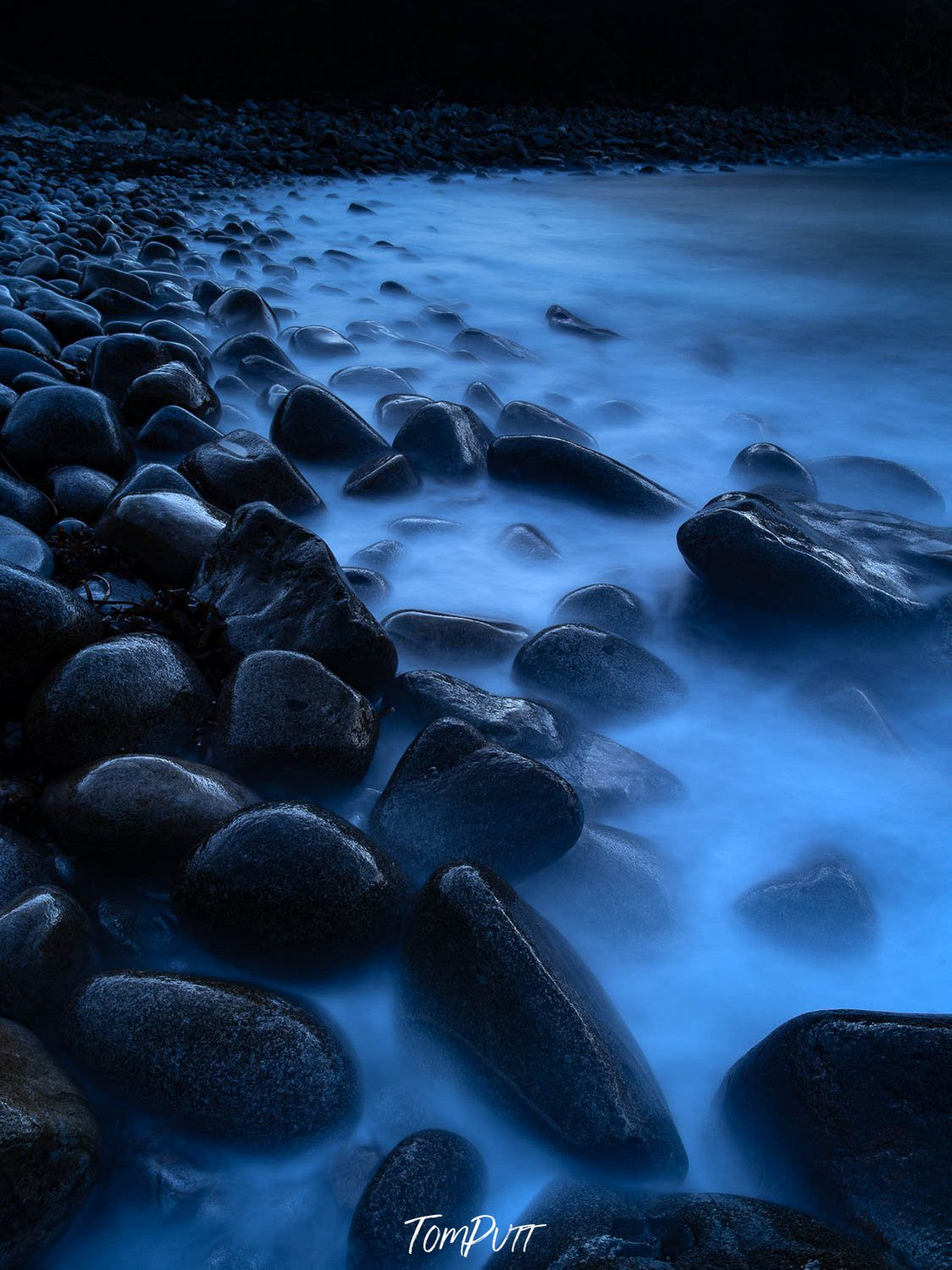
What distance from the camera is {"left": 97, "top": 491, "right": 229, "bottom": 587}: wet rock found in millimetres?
2508

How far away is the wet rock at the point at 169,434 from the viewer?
3240mm

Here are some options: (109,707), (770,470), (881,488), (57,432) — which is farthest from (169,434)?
(881,488)

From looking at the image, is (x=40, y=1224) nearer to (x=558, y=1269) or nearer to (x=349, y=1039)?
(x=349, y=1039)

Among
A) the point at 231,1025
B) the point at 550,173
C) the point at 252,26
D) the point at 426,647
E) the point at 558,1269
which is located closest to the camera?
the point at 558,1269

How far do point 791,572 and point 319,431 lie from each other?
1.93 metres

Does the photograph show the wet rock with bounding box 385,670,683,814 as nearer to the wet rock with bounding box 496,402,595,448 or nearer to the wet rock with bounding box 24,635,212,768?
the wet rock with bounding box 24,635,212,768

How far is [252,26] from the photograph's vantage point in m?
20.5

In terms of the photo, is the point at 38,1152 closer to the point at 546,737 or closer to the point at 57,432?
the point at 546,737

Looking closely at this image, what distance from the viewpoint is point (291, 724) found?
1867 mm

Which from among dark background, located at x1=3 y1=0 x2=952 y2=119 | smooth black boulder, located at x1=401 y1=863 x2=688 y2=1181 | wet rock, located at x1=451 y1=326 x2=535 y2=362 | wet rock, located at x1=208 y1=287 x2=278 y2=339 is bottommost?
smooth black boulder, located at x1=401 y1=863 x2=688 y2=1181

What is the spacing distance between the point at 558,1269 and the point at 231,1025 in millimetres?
559

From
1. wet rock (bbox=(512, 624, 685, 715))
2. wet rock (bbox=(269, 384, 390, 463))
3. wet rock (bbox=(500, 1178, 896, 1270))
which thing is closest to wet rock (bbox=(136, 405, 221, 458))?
wet rock (bbox=(269, 384, 390, 463))

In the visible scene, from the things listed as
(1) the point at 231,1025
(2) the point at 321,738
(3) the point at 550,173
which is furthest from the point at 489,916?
(3) the point at 550,173

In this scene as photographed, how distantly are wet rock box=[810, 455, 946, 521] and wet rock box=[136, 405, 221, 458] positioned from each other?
261 centimetres
